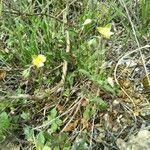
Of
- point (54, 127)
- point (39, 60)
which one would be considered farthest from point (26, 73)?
point (54, 127)

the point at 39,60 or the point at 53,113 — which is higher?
the point at 39,60

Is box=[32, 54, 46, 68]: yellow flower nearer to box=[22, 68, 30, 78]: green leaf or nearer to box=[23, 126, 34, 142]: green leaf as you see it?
box=[22, 68, 30, 78]: green leaf

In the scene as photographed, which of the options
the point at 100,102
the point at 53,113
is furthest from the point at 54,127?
the point at 100,102

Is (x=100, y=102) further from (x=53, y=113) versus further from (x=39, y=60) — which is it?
(x=39, y=60)

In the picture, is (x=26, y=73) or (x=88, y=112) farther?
(x=26, y=73)

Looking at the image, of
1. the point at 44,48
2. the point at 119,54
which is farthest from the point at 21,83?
the point at 119,54

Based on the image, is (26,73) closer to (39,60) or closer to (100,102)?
(39,60)

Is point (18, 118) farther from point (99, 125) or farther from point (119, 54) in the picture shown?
point (119, 54)

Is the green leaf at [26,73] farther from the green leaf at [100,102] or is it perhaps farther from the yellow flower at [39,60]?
the green leaf at [100,102]
